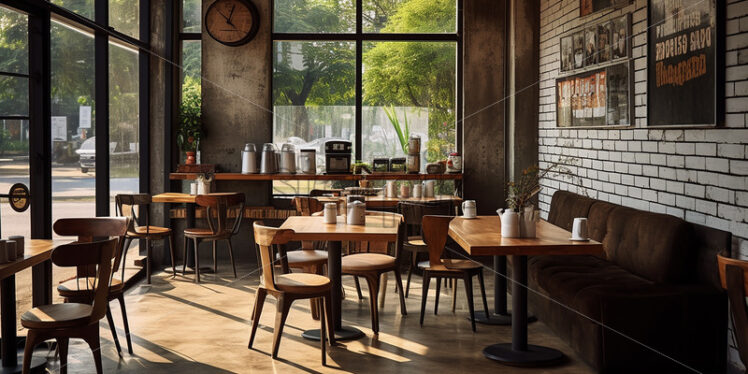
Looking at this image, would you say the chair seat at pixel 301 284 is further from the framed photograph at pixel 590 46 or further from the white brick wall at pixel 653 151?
the framed photograph at pixel 590 46

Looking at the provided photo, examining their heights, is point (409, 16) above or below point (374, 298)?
above

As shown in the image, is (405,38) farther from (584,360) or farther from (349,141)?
(584,360)

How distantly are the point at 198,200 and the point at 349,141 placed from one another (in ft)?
6.83

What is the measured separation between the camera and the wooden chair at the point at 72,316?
429 cm

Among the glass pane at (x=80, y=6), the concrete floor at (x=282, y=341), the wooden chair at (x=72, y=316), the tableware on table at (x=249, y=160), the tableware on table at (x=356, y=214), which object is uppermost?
the glass pane at (x=80, y=6)

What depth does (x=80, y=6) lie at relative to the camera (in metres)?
6.86

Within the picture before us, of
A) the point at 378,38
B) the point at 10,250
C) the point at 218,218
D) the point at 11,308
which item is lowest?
the point at 11,308

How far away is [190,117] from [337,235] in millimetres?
4446

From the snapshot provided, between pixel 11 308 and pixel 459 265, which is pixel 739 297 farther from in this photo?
pixel 11 308

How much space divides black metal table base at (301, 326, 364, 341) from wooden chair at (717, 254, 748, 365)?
2.93 meters

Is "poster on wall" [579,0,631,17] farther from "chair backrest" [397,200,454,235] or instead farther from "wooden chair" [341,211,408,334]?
"wooden chair" [341,211,408,334]

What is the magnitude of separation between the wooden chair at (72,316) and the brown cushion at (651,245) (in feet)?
11.2

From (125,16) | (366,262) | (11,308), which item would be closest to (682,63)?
→ (366,262)

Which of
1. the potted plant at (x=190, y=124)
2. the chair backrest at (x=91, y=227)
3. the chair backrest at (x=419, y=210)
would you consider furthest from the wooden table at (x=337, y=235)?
the potted plant at (x=190, y=124)
